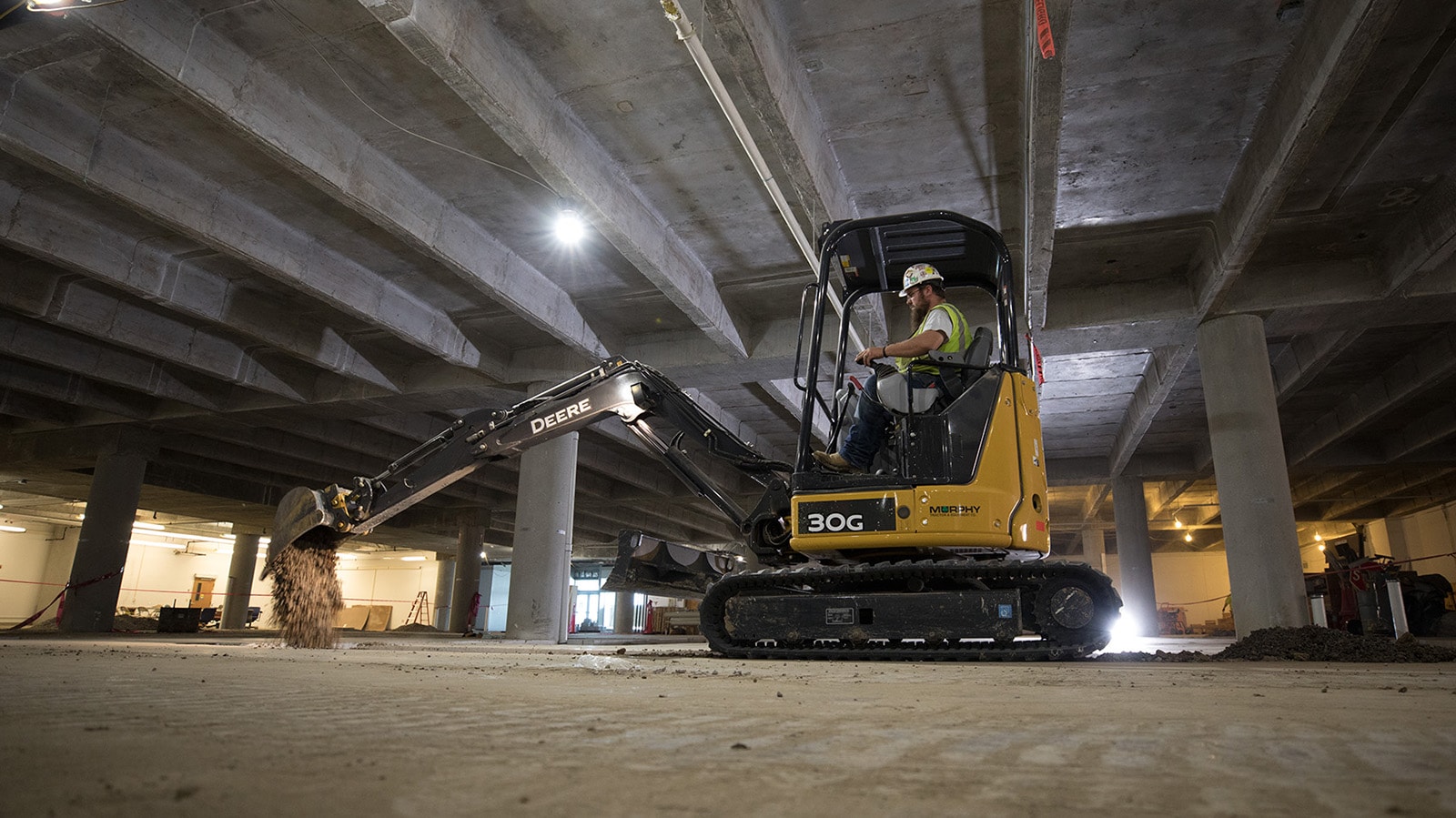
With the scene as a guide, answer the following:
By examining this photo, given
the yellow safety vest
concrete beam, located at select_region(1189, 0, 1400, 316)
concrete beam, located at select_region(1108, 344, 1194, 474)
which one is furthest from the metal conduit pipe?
concrete beam, located at select_region(1108, 344, 1194, 474)

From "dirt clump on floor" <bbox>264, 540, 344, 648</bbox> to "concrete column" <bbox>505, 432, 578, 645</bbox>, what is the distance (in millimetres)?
5372

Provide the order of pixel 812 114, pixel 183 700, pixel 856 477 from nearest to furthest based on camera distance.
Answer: pixel 183 700
pixel 856 477
pixel 812 114

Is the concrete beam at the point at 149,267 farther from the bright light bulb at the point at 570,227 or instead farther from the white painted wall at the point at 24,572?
the white painted wall at the point at 24,572

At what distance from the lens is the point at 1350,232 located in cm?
1092

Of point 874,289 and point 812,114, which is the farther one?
point 812,114

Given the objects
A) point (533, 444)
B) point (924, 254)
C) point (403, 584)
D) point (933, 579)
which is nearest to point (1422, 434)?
point (924, 254)

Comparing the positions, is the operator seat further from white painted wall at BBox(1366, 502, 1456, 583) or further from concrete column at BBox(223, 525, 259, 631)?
concrete column at BBox(223, 525, 259, 631)

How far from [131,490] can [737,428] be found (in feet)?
45.0

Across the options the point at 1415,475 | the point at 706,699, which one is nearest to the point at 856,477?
the point at 706,699

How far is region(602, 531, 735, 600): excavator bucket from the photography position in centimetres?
833

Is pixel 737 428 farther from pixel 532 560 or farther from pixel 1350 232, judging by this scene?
pixel 1350 232

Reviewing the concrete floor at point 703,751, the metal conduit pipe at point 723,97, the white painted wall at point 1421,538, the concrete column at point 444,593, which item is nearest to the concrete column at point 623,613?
the concrete column at point 444,593

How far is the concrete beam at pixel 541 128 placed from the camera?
269 inches

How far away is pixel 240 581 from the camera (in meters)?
33.0
